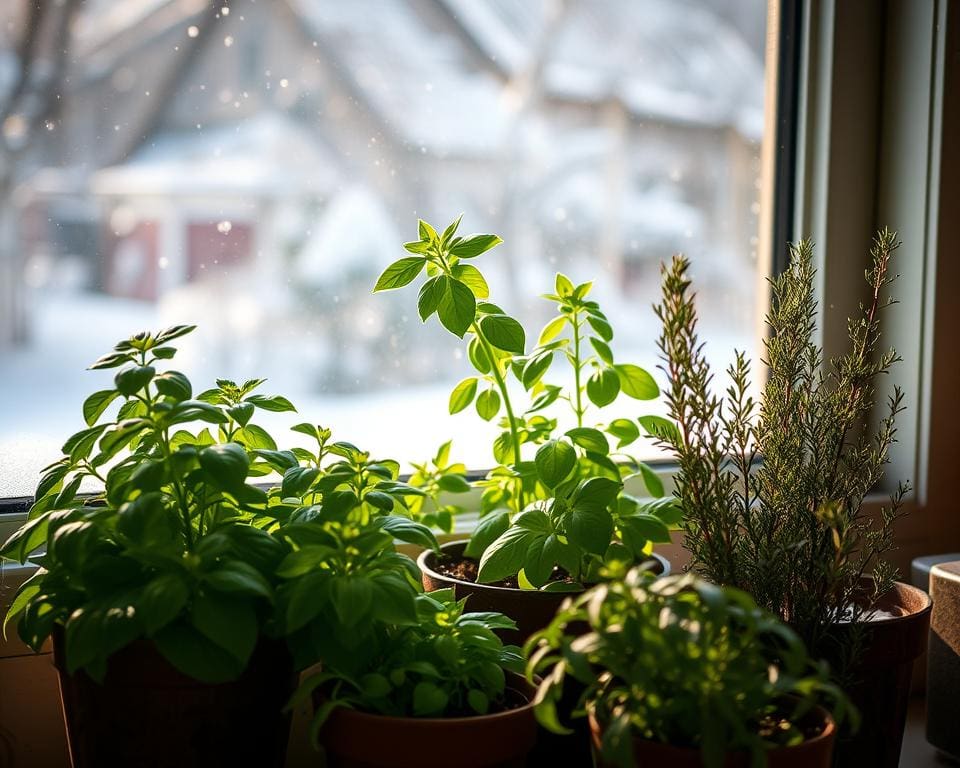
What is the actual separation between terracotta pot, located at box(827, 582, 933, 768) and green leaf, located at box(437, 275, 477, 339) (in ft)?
1.48

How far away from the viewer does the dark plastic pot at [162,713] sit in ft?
2.64

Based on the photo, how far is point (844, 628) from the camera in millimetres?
927

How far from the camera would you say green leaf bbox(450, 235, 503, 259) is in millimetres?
1003

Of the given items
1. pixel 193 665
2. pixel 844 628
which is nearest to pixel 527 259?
pixel 844 628

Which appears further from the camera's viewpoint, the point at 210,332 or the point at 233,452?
the point at 210,332

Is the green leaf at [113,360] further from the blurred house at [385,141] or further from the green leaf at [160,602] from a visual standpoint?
the blurred house at [385,141]

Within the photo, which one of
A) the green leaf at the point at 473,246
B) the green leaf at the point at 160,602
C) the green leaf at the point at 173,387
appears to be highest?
the green leaf at the point at 473,246

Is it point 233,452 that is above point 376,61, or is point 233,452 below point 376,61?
below

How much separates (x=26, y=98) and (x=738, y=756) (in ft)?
3.33

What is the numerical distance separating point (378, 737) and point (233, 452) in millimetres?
253

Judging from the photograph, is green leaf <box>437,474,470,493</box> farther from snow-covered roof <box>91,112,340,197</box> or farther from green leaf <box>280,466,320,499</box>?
snow-covered roof <box>91,112,340,197</box>

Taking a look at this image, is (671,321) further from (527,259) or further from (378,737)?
(527,259)

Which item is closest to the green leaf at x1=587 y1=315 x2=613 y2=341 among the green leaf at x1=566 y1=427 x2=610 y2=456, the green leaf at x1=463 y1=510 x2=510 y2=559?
the green leaf at x1=566 y1=427 x2=610 y2=456

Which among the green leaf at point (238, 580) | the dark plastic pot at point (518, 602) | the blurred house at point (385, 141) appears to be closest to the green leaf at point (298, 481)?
the green leaf at point (238, 580)
